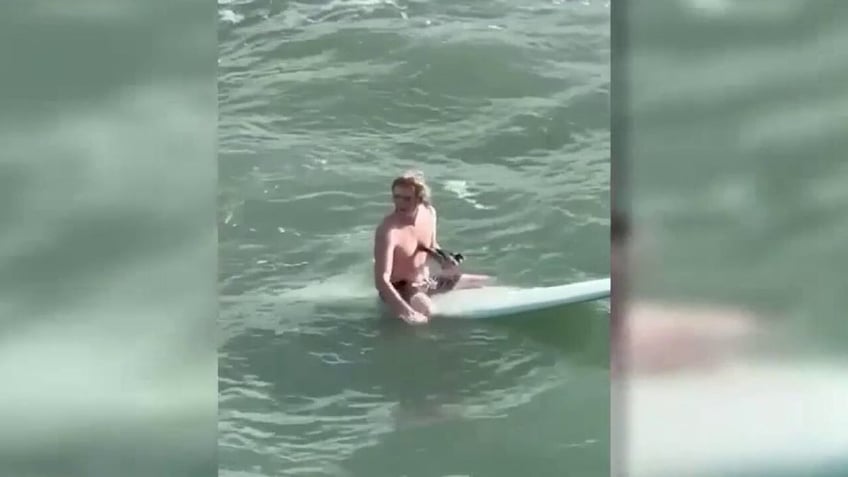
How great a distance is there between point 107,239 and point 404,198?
0.56m

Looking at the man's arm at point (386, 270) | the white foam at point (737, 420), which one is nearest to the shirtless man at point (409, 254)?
the man's arm at point (386, 270)

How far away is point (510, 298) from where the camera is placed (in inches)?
80.9

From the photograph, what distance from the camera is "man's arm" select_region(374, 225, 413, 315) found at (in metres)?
2.02

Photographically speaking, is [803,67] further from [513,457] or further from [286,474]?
[286,474]

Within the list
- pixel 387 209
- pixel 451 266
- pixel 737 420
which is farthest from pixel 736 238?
pixel 387 209

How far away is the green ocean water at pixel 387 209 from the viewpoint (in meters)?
1.96

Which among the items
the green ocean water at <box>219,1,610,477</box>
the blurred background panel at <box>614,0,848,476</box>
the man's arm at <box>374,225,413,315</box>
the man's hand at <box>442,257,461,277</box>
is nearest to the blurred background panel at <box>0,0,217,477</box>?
the green ocean water at <box>219,1,610,477</box>

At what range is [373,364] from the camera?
2004mm

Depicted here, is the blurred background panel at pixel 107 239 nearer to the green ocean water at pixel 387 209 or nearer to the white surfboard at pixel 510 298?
the green ocean water at pixel 387 209

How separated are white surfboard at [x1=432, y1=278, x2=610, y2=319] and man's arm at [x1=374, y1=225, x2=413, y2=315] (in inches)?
2.8

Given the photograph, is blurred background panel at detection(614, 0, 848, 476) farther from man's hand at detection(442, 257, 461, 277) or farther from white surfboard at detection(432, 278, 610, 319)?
man's hand at detection(442, 257, 461, 277)

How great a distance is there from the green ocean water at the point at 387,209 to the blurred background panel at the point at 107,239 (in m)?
0.06

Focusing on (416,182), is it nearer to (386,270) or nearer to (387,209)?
(387,209)

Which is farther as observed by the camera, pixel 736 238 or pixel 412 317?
pixel 736 238
